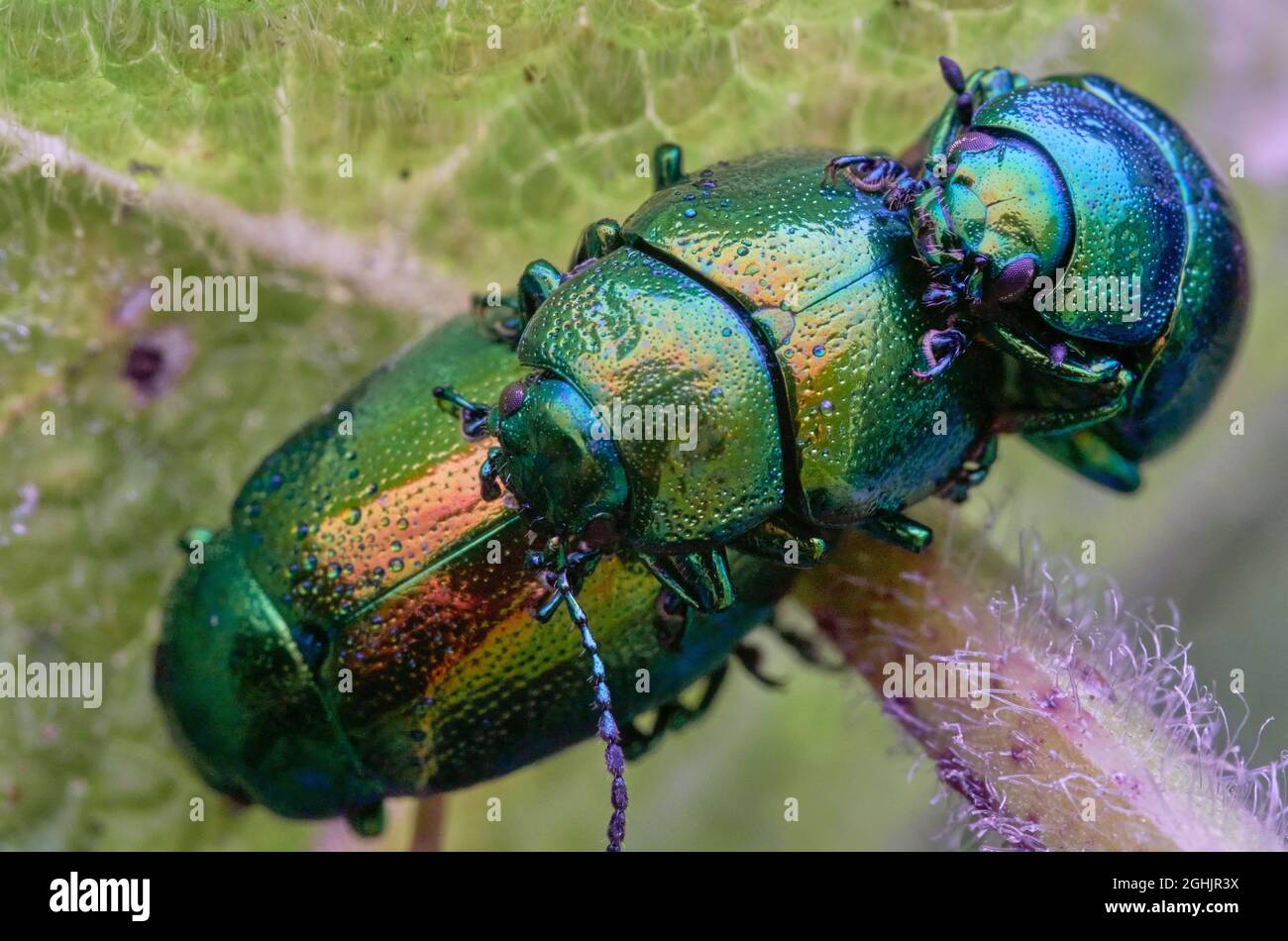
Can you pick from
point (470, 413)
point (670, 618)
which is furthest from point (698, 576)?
→ point (470, 413)

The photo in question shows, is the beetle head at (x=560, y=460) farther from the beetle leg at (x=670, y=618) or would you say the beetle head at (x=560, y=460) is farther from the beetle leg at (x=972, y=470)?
the beetle leg at (x=972, y=470)

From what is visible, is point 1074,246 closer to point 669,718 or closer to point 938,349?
point 938,349

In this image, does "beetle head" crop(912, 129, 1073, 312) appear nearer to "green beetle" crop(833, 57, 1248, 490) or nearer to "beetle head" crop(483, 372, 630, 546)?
"green beetle" crop(833, 57, 1248, 490)

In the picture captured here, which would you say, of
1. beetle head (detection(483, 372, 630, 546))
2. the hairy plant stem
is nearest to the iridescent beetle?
beetle head (detection(483, 372, 630, 546))

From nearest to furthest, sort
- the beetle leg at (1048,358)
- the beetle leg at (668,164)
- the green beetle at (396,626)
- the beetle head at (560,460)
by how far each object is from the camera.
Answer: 1. the beetle head at (560,460)
2. the beetle leg at (1048,358)
3. the green beetle at (396,626)
4. the beetle leg at (668,164)

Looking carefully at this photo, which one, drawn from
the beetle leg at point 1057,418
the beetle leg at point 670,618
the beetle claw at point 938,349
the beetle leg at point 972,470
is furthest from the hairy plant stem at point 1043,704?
the beetle claw at point 938,349
